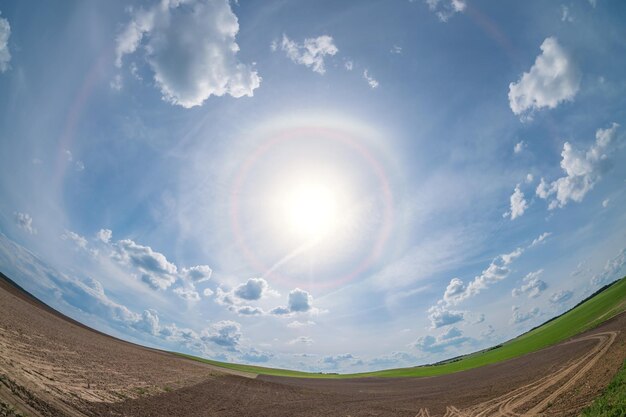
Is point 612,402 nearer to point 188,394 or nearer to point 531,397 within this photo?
point 531,397

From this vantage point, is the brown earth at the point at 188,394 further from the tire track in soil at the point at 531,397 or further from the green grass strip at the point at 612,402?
the green grass strip at the point at 612,402

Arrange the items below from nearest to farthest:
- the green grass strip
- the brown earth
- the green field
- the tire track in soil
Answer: the green grass strip < the brown earth < the tire track in soil < the green field

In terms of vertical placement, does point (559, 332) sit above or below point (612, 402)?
above

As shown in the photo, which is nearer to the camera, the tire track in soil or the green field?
the tire track in soil

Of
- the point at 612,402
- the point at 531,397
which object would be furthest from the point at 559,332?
the point at 612,402

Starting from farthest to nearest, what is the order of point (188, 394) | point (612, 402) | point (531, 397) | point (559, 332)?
point (559, 332) < point (188, 394) < point (531, 397) < point (612, 402)

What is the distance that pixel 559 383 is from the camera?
81.2 ft

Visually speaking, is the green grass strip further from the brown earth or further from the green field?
the green field

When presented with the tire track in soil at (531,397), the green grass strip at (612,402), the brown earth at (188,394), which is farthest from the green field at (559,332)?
the green grass strip at (612,402)

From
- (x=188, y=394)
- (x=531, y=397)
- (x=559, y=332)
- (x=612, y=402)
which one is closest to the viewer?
(x=612, y=402)

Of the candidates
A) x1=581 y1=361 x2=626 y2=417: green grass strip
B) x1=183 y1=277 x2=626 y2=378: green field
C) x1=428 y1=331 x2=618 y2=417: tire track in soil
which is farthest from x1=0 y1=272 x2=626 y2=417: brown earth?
x1=183 y1=277 x2=626 y2=378: green field

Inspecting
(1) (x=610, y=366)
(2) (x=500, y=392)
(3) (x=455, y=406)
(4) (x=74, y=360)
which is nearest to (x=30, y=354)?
(4) (x=74, y=360)

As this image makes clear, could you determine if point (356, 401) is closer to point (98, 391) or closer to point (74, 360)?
point (98, 391)

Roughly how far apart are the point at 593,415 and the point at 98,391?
3085cm
